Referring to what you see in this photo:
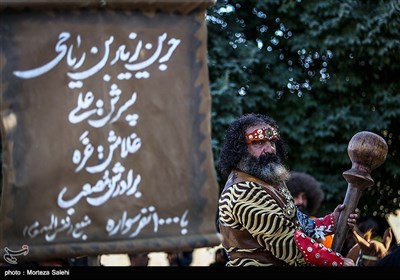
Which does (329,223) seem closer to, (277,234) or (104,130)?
(277,234)

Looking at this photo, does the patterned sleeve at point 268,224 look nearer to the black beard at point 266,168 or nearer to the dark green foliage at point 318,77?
the black beard at point 266,168

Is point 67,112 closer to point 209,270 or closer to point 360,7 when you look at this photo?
point 209,270

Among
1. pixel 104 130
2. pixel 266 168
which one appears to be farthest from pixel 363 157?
pixel 104 130

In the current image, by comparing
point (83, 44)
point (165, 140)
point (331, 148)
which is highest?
point (83, 44)

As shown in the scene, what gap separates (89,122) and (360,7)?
9206 millimetres

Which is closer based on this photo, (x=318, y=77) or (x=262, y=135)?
(x=262, y=135)

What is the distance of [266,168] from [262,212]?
0.37 metres

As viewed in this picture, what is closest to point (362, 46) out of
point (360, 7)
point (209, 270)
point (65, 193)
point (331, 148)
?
point (360, 7)

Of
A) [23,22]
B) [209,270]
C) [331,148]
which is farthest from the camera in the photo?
[331,148]

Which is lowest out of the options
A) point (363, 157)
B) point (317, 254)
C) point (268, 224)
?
point (317, 254)

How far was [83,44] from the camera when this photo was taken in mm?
3125

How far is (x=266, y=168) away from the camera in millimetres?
5449

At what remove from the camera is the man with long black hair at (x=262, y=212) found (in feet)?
16.9

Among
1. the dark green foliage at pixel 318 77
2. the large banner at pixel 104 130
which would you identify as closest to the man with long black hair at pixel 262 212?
the large banner at pixel 104 130
